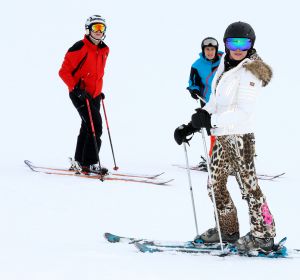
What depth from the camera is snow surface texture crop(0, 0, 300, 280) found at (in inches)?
190

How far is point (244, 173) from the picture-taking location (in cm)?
503

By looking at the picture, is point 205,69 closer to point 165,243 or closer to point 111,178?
point 111,178

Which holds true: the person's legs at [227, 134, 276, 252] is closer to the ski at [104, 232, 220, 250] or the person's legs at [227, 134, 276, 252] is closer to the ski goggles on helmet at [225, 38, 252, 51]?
the ski at [104, 232, 220, 250]

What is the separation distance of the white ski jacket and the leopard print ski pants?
0.40ft

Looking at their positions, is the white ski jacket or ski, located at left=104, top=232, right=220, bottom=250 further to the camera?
ski, located at left=104, top=232, right=220, bottom=250

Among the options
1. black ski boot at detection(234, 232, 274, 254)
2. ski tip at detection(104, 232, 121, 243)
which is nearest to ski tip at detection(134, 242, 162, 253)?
ski tip at detection(104, 232, 121, 243)

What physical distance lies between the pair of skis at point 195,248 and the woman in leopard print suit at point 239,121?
0.06 m

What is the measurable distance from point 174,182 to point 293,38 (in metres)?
33.0

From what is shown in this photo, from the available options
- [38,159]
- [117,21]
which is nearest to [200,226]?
[38,159]

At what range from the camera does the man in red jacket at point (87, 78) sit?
9.26 metres

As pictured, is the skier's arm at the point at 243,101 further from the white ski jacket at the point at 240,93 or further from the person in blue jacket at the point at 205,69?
the person in blue jacket at the point at 205,69

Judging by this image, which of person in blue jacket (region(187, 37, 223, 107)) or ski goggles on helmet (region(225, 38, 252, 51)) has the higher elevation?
ski goggles on helmet (region(225, 38, 252, 51))

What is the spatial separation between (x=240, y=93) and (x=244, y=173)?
2.10ft

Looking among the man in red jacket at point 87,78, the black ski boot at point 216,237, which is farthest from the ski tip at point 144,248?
the man in red jacket at point 87,78
